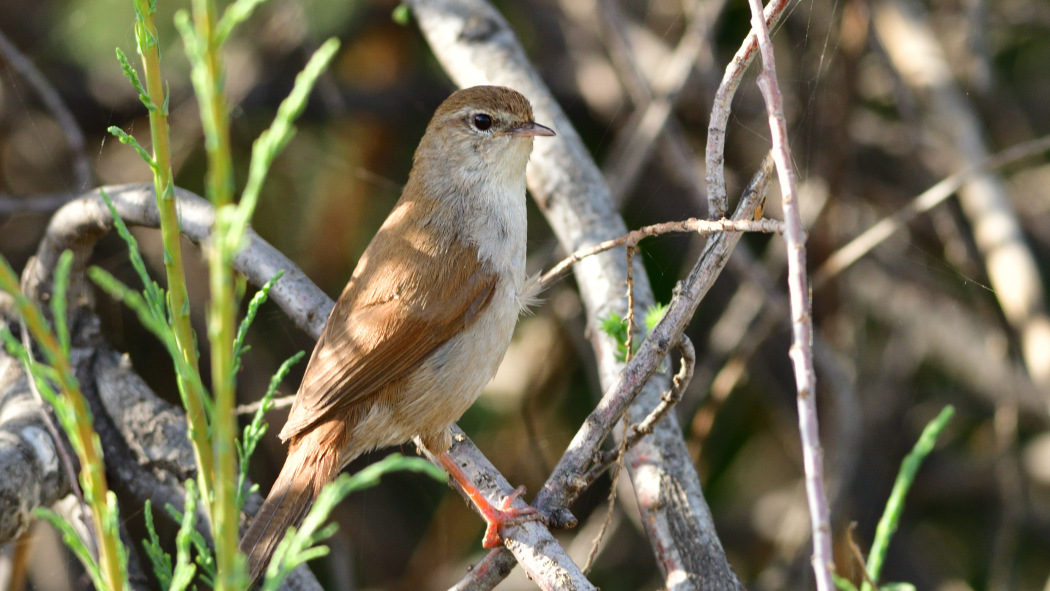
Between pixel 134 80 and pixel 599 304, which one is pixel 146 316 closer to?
pixel 134 80

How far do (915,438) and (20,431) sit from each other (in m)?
4.56

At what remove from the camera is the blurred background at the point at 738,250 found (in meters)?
4.43

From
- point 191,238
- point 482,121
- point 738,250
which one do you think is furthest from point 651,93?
point 191,238

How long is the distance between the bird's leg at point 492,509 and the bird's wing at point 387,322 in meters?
0.35

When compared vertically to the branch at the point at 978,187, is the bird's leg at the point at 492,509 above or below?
below

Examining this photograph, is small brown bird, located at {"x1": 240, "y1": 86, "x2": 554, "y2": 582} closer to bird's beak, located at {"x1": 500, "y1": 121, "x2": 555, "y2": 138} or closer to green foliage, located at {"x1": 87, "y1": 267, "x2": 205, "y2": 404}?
bird's beak, located at {"x1": 500, "y1": 121, "x2": 555, "y2": 138}

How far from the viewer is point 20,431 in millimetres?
2752

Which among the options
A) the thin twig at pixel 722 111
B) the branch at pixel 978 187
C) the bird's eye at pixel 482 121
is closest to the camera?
the thin twig at pixel 722 111

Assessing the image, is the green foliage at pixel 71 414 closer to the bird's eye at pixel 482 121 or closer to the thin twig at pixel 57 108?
the bird's eye at pixel 482 121

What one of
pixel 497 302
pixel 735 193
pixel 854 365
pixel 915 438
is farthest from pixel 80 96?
pixel 915 438

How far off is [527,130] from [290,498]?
1497 mm

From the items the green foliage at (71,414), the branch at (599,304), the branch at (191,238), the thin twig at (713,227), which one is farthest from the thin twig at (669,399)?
the green foliage at (71,414)

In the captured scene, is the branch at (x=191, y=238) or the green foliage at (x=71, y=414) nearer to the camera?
the green foliage at (x=71, y=414)

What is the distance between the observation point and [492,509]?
108 inches
